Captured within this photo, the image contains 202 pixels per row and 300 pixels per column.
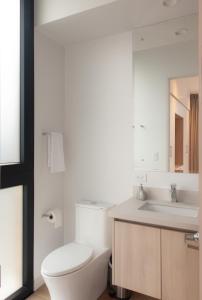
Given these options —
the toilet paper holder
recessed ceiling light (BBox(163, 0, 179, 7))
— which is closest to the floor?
the toilet paper holder

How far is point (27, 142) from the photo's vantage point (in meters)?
2.07

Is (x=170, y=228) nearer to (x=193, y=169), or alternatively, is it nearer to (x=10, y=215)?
(x=193, y=169)

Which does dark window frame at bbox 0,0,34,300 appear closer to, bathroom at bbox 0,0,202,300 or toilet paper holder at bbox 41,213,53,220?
bathroom at bbox 0,0,202,300

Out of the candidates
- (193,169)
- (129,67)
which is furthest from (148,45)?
(193,169)

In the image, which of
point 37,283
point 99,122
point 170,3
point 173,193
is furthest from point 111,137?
point 37,283

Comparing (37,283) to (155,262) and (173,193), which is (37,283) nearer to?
(155,262)

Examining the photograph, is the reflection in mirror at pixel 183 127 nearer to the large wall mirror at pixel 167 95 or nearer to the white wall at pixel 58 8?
the large wall mirror at pixel 167 95

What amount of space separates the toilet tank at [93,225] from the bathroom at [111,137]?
1cm

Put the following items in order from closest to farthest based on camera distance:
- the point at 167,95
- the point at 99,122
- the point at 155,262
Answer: the point at 155,262 < the point at 167,95 < the point at 99,122

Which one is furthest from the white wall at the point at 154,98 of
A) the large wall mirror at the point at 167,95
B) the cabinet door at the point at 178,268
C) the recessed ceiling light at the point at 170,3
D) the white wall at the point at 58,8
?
the cabinet door at the point at 178,268

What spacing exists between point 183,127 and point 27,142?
1362 mm

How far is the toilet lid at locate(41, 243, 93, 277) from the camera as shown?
169 cm

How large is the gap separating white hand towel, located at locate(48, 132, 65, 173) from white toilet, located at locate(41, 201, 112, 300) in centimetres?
43

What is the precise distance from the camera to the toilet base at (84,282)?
66.6 inches
